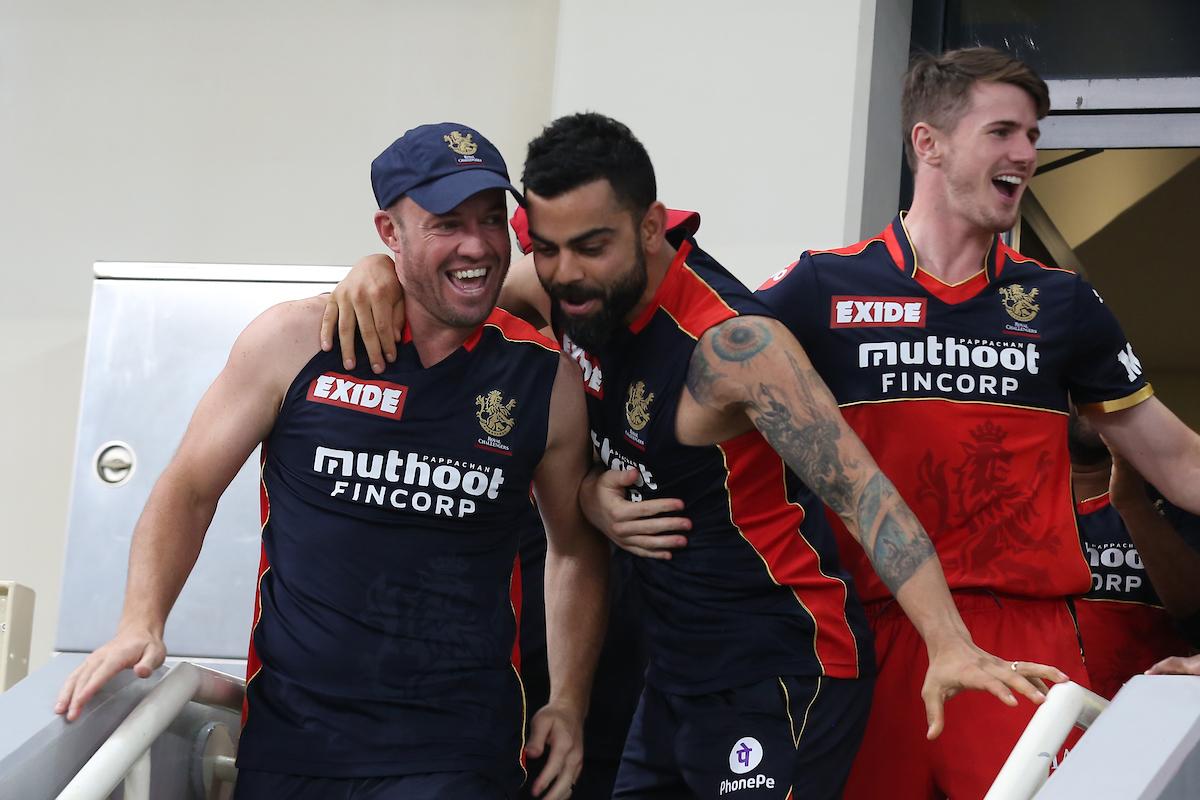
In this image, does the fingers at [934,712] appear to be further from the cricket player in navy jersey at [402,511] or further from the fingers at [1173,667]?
the cricket player in navy jersey at [402,511]

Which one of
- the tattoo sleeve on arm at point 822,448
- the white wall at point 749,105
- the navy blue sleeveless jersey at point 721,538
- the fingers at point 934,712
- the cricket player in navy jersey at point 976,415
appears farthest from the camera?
the white wall at point 749,105

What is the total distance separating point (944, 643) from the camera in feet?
6.15

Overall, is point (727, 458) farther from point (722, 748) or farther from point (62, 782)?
point (62, 782)

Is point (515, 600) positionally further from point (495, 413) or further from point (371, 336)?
point (371, 336)

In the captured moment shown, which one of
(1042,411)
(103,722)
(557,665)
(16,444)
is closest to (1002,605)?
(1042,411)

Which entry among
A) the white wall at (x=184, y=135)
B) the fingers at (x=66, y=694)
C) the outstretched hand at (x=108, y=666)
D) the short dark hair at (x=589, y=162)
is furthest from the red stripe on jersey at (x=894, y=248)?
the white wall at (x=184, y=135)

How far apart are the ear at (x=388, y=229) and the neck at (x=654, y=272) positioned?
0.38 metres

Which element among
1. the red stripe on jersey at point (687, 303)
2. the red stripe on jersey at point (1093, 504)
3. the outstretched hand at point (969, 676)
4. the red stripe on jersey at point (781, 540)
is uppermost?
the red stripe on jersey at point (687, 303)

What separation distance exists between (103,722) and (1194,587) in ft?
6.31

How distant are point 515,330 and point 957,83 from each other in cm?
93

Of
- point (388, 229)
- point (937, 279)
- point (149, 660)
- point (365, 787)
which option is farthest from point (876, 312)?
point (149, 660)

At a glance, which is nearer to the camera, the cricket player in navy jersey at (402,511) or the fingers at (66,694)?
the fingers at (66,694)

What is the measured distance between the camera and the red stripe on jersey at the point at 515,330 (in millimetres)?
2289

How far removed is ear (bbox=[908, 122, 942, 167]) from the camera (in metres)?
2.62
